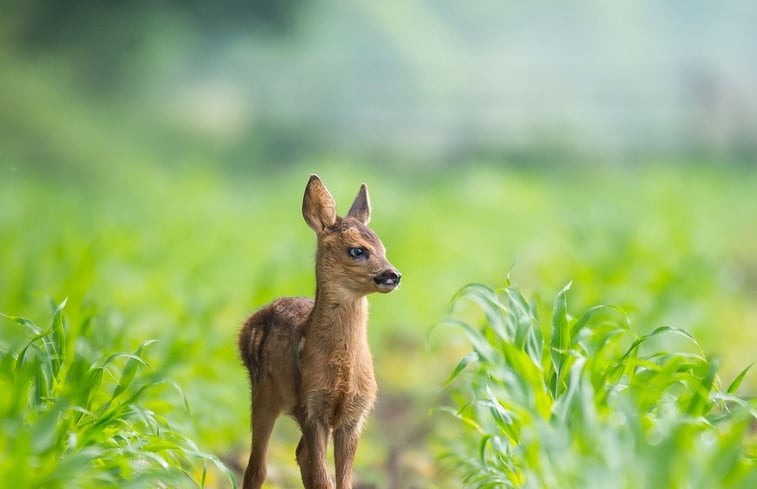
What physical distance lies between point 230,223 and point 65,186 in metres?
2.71

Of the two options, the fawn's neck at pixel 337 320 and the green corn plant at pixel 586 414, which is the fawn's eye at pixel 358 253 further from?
the green corn plant at pixel 586 414

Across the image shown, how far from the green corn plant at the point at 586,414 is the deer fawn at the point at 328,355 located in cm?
30

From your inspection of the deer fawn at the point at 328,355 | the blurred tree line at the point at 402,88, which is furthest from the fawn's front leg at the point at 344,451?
the blurred tree line at the point at 402,88

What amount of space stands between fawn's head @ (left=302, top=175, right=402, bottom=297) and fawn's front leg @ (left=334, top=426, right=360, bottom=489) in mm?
434

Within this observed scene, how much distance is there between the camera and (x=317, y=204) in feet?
12.3

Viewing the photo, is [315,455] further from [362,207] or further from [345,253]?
[362,207]

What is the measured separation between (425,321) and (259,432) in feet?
12.3

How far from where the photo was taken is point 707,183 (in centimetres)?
1152

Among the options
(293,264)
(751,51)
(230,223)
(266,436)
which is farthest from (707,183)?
(266,436)

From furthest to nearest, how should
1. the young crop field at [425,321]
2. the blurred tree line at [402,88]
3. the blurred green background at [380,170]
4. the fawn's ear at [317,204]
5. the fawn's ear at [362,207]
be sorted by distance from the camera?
1. the blurred tree line at [402,88]
2. the blurred green background at [380,170]
3. the fawn's ear at [362,207]
4. the fawn's ear at [317,204]
5. the young crop field at [425,321]

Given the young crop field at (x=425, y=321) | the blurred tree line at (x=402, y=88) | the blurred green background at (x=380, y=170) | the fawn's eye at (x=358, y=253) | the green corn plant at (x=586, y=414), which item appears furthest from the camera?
the blurred tree line at (x=402, y=88)

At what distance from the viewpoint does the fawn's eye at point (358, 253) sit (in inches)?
143

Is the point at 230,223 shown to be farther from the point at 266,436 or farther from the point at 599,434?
the point at 599,434

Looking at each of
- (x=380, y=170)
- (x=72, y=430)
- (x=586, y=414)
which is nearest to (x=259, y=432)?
(x=72, y=430)
